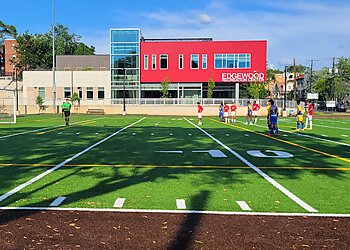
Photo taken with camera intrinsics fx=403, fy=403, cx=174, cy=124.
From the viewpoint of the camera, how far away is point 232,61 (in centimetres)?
6134

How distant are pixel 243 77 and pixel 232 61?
296 centimetres

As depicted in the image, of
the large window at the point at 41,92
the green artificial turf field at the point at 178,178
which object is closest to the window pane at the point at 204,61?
the large window at the point at 41,92

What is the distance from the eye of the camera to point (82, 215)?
5.83 m

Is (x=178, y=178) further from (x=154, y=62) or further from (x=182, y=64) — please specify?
(x=154, y=62)

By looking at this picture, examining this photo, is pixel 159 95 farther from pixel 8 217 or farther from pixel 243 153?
pixel 8 217

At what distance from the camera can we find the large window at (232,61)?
6106cm

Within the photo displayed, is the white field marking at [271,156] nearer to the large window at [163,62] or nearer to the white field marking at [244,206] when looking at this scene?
the white field marking at [244,206]

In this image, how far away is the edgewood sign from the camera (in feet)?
201

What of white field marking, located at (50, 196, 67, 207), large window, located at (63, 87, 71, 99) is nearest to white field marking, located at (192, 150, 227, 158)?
white field marking, located at (50, 196, 67, 207)

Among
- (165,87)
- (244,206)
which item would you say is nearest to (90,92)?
(165,87)

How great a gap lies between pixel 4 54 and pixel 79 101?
63.4 meters

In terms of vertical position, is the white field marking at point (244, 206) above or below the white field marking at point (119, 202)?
below

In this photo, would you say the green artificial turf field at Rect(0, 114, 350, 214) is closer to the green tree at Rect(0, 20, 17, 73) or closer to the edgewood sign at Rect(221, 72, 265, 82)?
the edgewood sign at Rect(221, 72, 265, 82)

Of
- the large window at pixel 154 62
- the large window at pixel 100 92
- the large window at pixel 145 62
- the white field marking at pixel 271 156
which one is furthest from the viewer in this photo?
the large window at pixel 100 92
